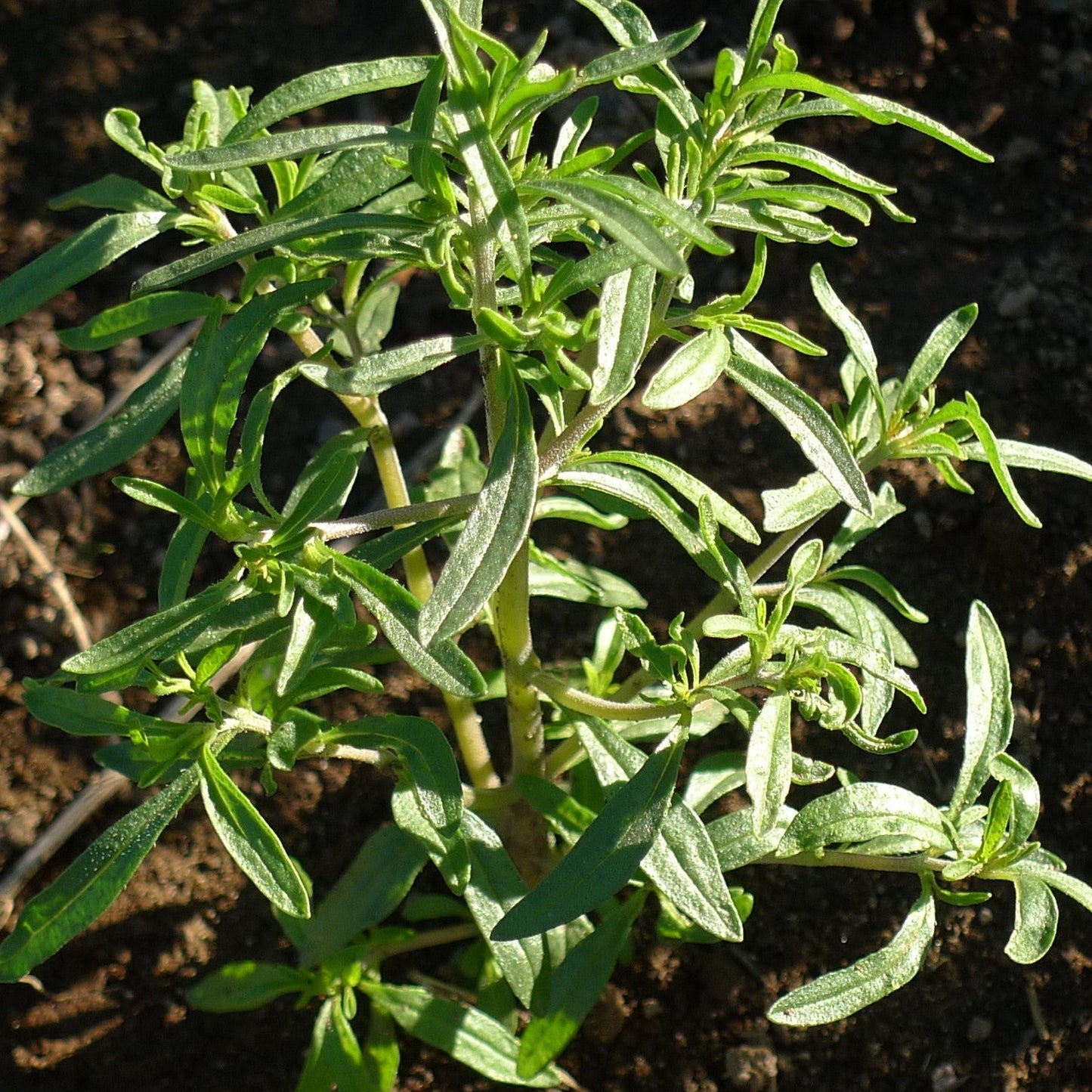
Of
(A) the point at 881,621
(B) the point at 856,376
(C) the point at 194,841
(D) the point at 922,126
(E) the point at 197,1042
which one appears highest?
(D) the point at 922,126

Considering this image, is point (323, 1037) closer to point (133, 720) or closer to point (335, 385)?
point (133, 720)

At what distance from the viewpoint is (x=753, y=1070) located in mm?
2219

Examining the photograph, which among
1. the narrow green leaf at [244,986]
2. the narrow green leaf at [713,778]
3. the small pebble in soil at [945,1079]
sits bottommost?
the small pebble in soil at [945,1079]

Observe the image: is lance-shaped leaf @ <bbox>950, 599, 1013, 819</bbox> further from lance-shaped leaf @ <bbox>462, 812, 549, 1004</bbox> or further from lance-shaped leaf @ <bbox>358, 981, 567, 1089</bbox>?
lance-shaped leaf @ <bbox>358, 981, 567, 1089</bbox>

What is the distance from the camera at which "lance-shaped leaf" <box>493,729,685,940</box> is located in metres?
1.47

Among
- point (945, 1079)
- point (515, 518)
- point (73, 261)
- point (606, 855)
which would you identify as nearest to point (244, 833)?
point (606, 855)

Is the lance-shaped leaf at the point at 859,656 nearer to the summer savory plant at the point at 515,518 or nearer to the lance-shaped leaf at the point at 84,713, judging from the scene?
the summer savory plant at the point at 515,518

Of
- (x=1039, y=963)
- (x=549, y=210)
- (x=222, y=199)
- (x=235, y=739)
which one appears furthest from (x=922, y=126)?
(x=1039, y=963)

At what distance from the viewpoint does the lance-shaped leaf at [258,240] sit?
49.5 inches

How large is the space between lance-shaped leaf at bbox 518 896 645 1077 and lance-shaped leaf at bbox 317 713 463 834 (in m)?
0.45

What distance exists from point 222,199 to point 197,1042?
165 centimetres

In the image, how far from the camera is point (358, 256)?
1420mm

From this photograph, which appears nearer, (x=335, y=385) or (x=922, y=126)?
(x=335, y=385)

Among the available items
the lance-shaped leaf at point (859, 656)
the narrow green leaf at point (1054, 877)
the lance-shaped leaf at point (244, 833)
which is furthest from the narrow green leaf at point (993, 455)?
the lance-shaped leaf at point (244, 833)
